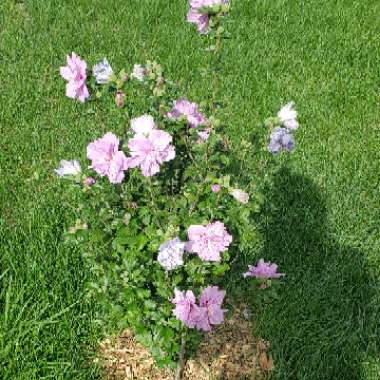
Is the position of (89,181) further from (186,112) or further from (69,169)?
(186,112)

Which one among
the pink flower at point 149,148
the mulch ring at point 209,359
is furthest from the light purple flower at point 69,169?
the mulch ring at point 209,359

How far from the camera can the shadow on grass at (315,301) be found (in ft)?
9.43

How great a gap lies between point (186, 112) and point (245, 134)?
2.15 metres

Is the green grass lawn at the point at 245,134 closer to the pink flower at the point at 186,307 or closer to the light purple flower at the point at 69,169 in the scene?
the light purple flower at the point at 69,169

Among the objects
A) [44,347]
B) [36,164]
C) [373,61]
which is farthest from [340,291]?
[373,61]

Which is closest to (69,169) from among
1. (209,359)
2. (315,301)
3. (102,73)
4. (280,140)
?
(102,73)

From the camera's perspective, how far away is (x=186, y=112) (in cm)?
212

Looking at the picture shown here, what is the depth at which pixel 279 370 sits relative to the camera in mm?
2807

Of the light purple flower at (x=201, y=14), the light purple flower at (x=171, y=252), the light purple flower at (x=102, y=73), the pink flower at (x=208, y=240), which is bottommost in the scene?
the light purple flower at (x=171, y=252)

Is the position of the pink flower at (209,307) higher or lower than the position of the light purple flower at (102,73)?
lower

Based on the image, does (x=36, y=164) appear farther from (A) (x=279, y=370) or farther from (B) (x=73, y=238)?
(A) (x=279, y=370)

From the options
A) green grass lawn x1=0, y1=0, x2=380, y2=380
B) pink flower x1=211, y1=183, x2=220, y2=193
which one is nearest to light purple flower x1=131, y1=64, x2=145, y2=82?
green grass lawn x1=0, y1=0, x2=380, y2=380

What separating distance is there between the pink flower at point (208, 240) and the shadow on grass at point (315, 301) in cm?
123

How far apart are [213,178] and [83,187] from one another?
0.47 meters
